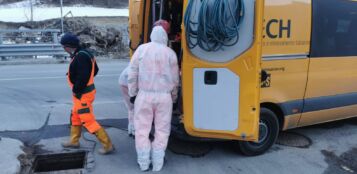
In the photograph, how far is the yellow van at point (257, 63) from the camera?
457cm

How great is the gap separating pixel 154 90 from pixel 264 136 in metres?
1.72

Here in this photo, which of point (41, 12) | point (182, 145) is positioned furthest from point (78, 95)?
point (41, 12)

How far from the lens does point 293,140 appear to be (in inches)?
249

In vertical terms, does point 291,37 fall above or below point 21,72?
above

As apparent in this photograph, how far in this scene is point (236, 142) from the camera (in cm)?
552

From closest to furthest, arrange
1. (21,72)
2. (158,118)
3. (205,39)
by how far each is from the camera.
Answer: (205,39)
(158,118)
(21,72)

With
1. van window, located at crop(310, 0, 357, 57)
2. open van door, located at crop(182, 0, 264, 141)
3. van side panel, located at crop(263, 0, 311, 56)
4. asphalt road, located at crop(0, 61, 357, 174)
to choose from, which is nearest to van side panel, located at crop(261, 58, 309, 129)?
van side panel, located at crop(263, 0, 311, 56)

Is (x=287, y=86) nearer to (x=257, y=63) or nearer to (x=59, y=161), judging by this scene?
(x=257, y=63)

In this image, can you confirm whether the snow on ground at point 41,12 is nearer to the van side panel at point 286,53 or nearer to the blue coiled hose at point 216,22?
the van side panel at point 286,53

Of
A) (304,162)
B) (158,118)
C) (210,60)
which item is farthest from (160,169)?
(304,162)

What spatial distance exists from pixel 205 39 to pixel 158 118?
1.08m

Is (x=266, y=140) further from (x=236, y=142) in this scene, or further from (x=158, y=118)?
(x=158, y=118)

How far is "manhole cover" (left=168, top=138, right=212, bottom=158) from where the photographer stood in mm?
5632

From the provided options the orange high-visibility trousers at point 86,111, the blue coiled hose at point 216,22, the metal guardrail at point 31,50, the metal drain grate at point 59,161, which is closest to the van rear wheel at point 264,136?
the blue coiled hose at point 216,22
